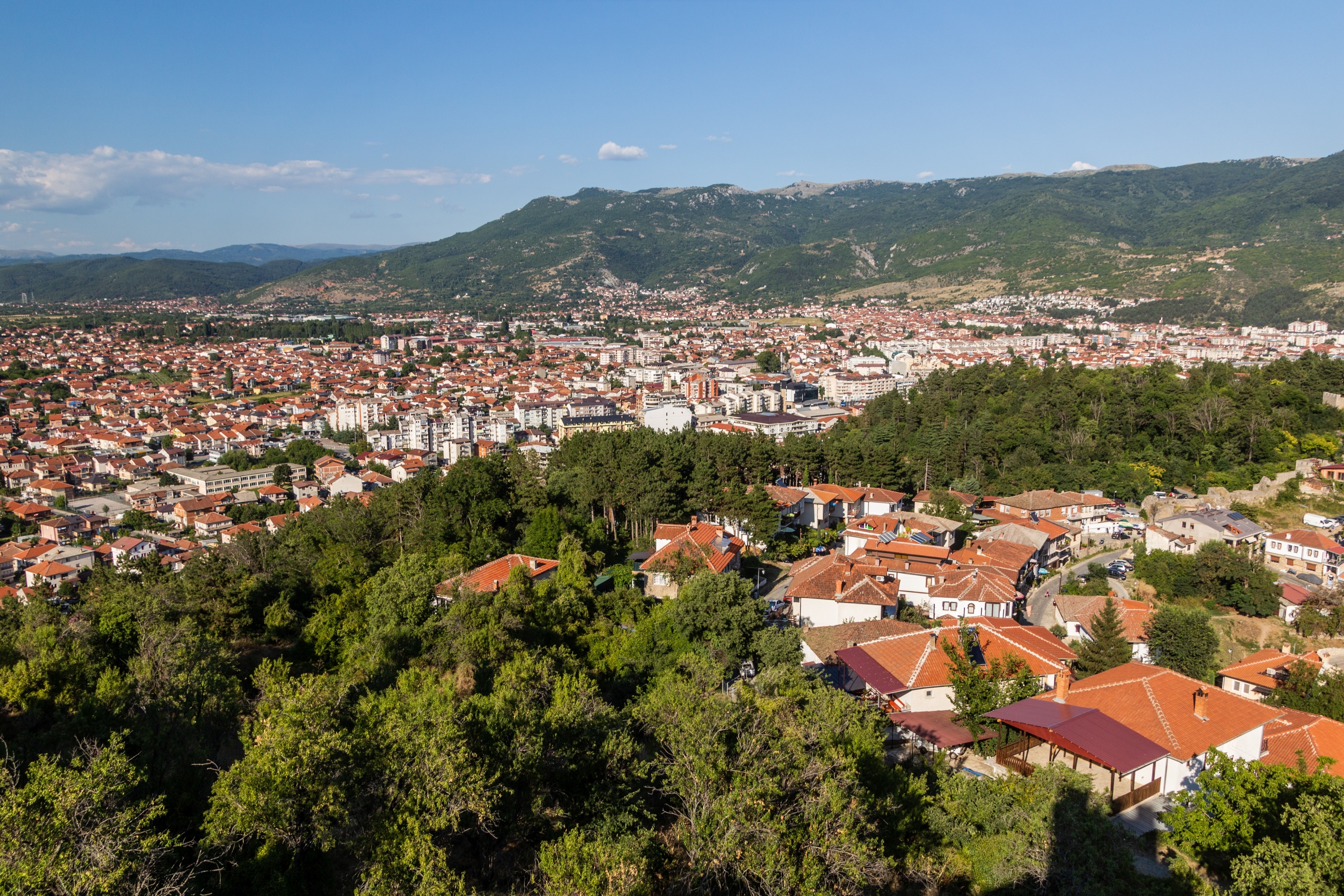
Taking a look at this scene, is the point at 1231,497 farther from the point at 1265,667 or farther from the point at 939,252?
the point at 939,252

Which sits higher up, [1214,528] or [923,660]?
[923,660]

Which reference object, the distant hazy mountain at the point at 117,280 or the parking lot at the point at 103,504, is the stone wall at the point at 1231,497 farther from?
the distant hazy mountain at the point at 117,280

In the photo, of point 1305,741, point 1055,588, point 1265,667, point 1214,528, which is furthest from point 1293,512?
point 1305,741

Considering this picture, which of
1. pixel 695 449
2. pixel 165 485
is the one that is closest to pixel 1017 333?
pixel 695 449

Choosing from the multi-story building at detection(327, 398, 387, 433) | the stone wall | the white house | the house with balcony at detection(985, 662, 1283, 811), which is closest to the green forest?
the house with balcony at detection(985, 662, 1283, 811)

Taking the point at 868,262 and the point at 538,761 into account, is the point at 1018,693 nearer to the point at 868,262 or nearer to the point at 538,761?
the point at 538,761

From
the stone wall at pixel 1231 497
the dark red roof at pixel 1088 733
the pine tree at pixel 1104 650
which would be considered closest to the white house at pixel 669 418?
the stone wall at pixel 1231 497
